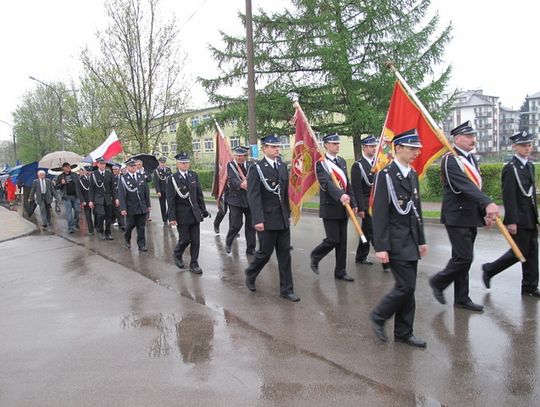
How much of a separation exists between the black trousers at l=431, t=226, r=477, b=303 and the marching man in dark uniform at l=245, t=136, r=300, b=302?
5.79ft

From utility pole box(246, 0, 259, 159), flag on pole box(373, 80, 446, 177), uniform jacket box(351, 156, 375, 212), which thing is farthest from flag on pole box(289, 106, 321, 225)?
utility pole box(246, 0, 259, 159)

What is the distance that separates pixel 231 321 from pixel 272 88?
54.0ft

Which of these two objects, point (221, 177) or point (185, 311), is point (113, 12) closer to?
point (221, 177)

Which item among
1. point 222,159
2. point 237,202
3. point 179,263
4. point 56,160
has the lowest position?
point 179,263

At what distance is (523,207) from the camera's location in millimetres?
5531

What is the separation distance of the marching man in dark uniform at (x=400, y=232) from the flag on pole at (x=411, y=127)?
1277mm

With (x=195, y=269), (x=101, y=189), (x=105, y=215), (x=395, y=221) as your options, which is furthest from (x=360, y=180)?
(x=101, y=189)

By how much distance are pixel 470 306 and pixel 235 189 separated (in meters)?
4.85

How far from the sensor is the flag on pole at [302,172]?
699 cm

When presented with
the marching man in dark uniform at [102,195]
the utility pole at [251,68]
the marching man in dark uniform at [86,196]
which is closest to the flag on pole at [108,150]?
the marching man in dark uniform at [86,196]

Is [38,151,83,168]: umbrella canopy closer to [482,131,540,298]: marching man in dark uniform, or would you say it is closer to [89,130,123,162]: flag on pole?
[89,130,123,162]: flag on pole

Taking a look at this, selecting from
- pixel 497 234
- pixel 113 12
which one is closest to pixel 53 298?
pixel 497 234

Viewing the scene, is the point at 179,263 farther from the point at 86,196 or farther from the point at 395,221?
the point at 86,196

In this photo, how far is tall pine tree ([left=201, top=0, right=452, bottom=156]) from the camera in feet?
62.8
